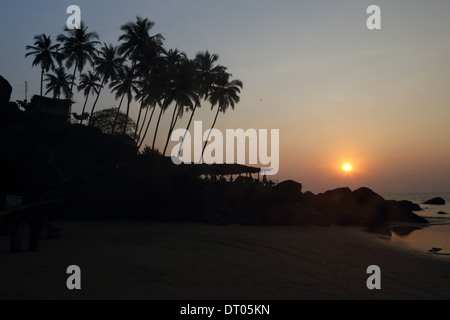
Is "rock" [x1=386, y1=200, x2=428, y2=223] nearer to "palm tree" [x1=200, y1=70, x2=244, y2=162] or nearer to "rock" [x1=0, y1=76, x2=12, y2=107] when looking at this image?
"palm tree" [x1=200, y1=70, x2=244, y2=162]

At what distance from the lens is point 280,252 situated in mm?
15516

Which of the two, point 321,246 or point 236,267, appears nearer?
point 236,267

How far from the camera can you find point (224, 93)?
46844 mm

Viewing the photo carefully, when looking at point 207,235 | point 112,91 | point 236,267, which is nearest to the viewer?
point 236,267

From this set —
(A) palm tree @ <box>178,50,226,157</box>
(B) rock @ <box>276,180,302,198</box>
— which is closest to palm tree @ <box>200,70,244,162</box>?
(A) palm tree @ <box>178,50,226,157</box>

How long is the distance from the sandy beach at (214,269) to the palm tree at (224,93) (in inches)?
1140

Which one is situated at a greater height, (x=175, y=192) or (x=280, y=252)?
(x=175, y=192)

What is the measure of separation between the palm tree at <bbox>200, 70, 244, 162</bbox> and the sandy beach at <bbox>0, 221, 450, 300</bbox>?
95.0ft

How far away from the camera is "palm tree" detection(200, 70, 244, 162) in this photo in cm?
4570

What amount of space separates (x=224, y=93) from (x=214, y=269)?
3677cm
